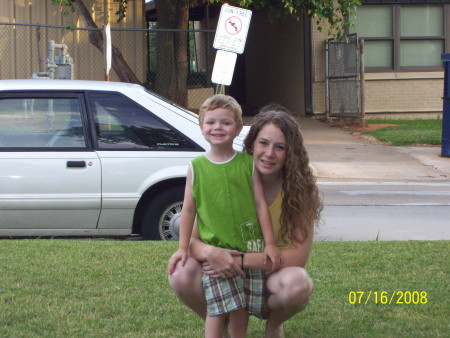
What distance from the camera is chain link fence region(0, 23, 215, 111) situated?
17.1 metres

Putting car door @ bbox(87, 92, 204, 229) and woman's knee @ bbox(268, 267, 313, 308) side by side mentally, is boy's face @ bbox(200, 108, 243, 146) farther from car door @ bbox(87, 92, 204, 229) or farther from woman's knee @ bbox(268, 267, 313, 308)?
car door @ bbox(87, 92, 204, 229)

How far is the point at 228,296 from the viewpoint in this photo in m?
3.94

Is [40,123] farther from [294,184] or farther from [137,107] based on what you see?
[294,184]

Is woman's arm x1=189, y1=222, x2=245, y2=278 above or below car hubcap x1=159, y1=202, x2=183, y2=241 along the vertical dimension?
above

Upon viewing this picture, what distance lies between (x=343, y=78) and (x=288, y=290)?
16623 millimetres

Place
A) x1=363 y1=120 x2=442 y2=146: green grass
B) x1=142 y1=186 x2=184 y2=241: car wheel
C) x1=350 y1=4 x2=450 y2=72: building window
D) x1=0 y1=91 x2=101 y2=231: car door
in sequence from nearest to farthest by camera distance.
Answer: x1=0 y1=91 x2=101 y2=231: car door < x1=142 y1=186 x2=184 y2=241: car wheel < x1=363 y1=120 x2=442 y2=146: green grass < x1=350 y1=4 x2=450 y2=72: building window

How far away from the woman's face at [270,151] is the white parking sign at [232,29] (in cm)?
782

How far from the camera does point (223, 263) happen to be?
12.7 feet

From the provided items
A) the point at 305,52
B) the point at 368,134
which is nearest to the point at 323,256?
the point at 368,134

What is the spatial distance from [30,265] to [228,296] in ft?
8.08

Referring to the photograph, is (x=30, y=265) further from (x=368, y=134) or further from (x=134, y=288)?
(x=368, y=134)

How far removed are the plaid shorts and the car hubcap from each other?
11.6 feet

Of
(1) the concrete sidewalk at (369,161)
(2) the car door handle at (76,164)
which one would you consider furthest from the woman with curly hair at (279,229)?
(1) the concrete sidewalk at (369,161)
